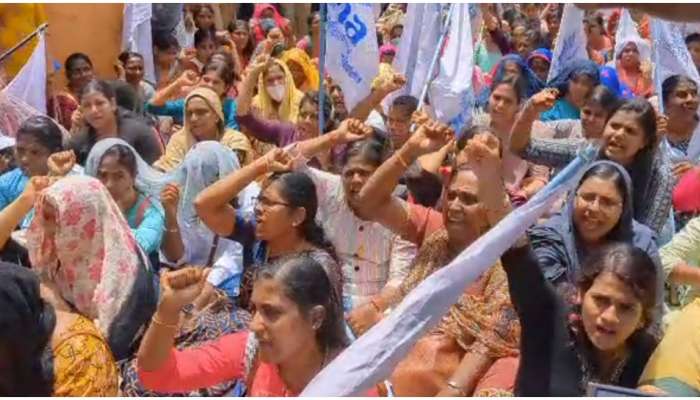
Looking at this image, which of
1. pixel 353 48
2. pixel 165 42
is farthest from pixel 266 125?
pixel 165 42

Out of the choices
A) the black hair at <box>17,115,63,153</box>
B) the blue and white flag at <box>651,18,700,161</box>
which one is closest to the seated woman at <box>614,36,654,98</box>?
the blue and white flag at <box>651,18,700,161</box>

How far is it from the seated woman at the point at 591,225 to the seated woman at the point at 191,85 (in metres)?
3.79

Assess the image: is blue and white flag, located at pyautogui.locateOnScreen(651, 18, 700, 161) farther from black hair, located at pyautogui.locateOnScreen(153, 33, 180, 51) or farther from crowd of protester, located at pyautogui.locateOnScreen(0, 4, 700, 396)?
black hair, located at pyautogui.locateOnScreen(153, 33, 180, 51)

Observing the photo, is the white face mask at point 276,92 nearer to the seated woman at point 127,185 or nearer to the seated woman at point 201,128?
the seated woman at point 201,128

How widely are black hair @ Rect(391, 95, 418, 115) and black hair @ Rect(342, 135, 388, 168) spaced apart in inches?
62.5

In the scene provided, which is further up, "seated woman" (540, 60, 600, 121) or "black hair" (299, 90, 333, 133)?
"seated woman" (540, 60, 600, 121)

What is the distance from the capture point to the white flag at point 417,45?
7.39 meters

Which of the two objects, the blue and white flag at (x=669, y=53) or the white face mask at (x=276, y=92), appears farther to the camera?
the white face mask at (x=276, y=92)

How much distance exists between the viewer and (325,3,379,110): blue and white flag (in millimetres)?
6875

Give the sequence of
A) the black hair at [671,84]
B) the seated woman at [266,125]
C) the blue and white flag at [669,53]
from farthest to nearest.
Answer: the seated woman at [266,125]
the blue and white flag at [669,53]
the black hair at [671,84]

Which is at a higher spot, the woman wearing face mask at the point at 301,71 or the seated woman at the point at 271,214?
the seated woman at the point at 271,214

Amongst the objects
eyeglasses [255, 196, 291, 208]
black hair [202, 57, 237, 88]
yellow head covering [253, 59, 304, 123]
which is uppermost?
eyeglasses [255, 196, 291, 208]

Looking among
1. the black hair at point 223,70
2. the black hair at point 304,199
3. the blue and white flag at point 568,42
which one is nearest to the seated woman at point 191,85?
the black hair at point 223,70

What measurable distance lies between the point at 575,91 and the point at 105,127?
7.61ft
